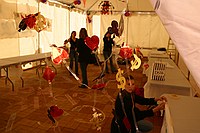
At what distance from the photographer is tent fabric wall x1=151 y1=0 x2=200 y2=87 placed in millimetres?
503

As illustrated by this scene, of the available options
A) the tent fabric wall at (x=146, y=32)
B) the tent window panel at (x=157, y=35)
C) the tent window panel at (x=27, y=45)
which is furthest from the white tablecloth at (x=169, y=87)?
the tent window panel at (x=157, y=35)

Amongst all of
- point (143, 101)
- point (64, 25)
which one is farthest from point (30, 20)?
point (64, 25)

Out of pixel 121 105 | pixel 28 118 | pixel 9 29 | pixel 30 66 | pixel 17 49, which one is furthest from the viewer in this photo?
pixel 30 66

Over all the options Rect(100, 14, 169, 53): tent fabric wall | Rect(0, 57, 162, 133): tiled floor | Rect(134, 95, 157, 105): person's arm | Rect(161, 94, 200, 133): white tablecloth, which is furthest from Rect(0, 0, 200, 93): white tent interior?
Rect(0, 57, 162, 133): tiled floor

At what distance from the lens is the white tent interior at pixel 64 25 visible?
5.29 m

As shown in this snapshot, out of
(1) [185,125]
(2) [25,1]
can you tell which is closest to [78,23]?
(2) [25,1]

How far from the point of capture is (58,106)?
3.45 meters

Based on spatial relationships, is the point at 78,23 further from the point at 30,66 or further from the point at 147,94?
the point at 147,94

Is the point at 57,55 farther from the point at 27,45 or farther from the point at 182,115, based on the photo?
the point at 27,45

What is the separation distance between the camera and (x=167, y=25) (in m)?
0.57

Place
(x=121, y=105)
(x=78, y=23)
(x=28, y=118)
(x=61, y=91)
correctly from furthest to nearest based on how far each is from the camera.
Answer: (x=78, y=23), (x=61, y=91), (x=28, y=118), (x=121, y=105)

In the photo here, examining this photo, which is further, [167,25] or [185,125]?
[185,125]

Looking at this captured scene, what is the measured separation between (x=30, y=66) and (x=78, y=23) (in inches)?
152

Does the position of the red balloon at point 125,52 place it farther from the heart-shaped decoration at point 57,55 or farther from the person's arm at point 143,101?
the person's arm at point 143,101
